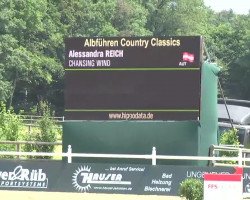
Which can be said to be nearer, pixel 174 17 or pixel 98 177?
pixel 98 177

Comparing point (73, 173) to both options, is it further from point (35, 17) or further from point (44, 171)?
point (35, 17)

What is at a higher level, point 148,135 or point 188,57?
point 188,57

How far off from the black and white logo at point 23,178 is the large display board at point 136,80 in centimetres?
164

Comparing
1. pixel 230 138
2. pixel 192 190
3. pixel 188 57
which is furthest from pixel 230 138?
pixel 192 190

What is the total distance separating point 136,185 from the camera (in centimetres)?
1650

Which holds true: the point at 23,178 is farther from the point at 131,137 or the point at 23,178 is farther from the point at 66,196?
the point at 131,137

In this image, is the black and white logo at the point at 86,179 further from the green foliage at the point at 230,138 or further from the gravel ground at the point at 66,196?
the green foliage at the point at 230,138

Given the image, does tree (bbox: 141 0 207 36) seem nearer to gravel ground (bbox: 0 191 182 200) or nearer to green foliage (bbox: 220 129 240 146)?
green foliage (bbox: 220 129 240 146)

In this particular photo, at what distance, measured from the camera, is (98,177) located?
1675 cm

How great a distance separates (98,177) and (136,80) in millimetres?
2553

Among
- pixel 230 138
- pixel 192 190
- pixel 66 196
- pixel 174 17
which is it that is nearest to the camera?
pixel 192 190

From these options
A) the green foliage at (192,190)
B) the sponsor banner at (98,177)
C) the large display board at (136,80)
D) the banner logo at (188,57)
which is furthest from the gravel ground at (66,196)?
the banner logo at (188,57)

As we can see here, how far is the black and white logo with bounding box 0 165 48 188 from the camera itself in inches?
668

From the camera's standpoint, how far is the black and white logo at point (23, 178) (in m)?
17.0
